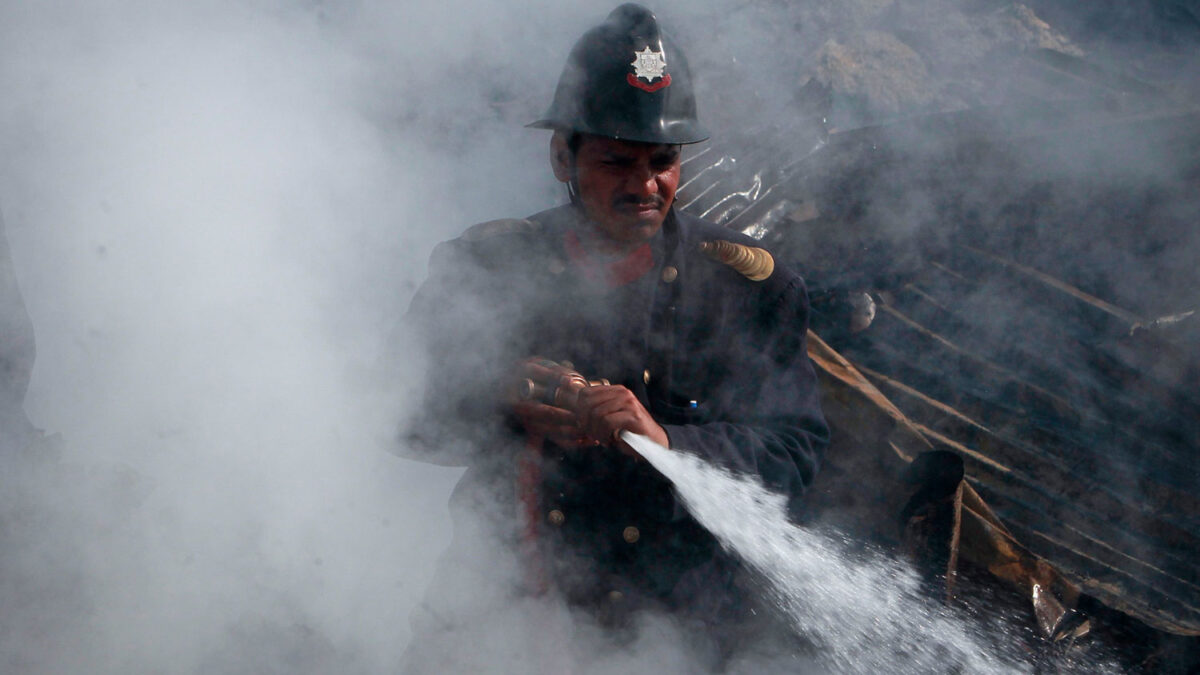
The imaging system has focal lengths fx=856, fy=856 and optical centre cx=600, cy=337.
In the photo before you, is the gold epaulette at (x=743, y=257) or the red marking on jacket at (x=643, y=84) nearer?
the red marking on jacket at (x=643, y=84)

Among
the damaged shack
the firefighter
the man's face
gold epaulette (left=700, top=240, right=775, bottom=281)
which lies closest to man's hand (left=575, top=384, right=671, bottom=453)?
the firefighter

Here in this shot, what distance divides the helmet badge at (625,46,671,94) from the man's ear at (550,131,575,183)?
289 mm

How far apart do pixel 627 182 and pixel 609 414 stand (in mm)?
664

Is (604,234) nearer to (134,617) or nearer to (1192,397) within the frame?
(134,617)

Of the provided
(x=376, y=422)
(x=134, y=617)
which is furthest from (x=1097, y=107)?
(x=134, y=617)

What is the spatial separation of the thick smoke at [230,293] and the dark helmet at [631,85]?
885 millimetres

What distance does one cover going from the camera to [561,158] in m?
2.44

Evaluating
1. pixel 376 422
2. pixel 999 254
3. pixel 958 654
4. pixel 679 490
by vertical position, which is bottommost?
pixel 958 654

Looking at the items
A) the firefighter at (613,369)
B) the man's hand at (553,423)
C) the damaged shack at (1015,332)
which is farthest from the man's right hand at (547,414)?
the damaged shack at (1015,332)

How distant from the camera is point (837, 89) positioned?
581 centimetres

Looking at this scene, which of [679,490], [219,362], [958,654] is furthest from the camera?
[958,654]

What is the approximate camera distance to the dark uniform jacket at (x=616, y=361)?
248 cm

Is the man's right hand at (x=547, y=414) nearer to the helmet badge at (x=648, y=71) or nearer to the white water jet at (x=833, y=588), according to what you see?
the white water jet at (x=833, y=588)

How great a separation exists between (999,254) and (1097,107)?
3.30ft
